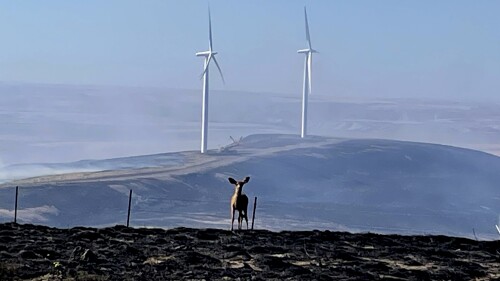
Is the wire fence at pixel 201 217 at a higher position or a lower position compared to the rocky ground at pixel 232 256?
lower

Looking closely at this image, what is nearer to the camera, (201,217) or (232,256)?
(232,256)

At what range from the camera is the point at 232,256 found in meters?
21.8

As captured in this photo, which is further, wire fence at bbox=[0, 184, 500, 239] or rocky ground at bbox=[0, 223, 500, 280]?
wire fence at bbox=[0, 184, 500, 239]

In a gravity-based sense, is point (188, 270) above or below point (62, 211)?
above

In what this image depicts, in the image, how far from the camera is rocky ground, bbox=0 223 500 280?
1917 cm

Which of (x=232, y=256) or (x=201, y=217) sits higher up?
(x=232, y=256)

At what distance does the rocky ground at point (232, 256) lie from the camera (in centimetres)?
1917

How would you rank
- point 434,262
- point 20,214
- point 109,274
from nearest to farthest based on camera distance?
point 109,274, point 434,262, point 20,214

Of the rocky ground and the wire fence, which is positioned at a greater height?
the rocky ground

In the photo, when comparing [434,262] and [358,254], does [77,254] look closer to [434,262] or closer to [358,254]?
[358,254]

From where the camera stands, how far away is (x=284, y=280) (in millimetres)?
18781

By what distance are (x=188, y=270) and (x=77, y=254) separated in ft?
10.2

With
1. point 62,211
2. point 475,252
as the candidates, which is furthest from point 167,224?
point 475,252

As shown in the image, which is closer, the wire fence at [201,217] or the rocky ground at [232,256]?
the rocky ground at [232,256]
